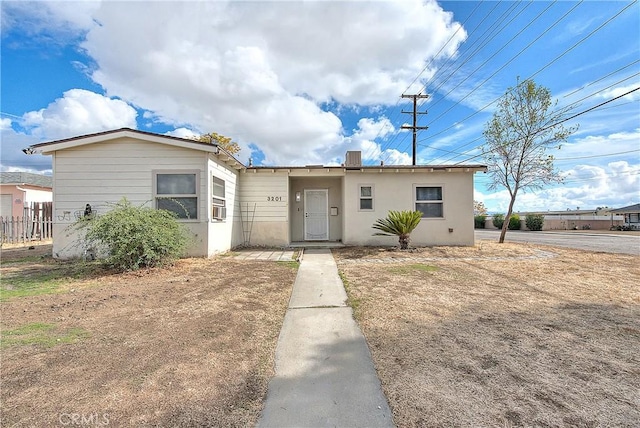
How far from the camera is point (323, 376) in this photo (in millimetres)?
2508

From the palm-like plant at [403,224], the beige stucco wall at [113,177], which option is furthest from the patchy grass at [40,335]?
the palm-like plant at [403,224]

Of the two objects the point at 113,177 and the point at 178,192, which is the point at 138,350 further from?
the point at 113,177

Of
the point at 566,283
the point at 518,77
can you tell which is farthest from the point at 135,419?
the point at 518,77

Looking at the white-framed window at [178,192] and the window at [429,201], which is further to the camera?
the window at [429,201]

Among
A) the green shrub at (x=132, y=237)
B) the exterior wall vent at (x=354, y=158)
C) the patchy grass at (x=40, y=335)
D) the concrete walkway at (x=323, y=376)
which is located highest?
the exterior wall vent at (x=354, y=158)

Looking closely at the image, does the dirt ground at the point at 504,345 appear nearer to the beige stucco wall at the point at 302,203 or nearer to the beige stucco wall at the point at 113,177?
the beige stucco wall at the point at 113,177

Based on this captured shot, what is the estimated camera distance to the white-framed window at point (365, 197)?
443 inches

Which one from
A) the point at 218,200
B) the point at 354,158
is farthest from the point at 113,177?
the point at 354,158

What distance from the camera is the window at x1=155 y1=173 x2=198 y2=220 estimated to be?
8.40m

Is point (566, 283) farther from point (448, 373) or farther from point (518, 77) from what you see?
point (518, 77)

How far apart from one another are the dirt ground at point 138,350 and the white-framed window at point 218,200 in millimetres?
3477

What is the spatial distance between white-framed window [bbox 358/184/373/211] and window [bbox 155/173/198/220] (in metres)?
5.67

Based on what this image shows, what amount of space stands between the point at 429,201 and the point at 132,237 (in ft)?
31.1

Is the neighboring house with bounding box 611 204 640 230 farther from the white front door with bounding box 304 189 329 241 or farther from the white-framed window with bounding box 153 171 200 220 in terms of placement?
the white-framed window with bounding box 153 171 200 220
